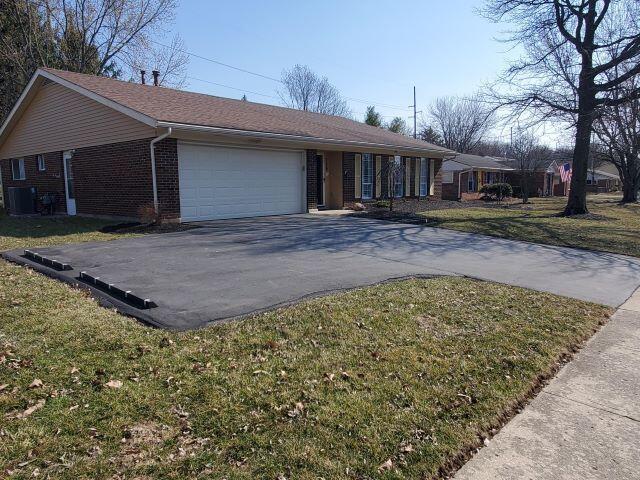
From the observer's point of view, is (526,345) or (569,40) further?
(569,40)

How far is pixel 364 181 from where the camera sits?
19.6m

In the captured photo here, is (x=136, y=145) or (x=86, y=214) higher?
(x=136, y=145)

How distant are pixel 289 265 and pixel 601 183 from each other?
248ft

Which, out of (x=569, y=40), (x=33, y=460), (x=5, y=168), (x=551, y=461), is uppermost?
(x=569, y=40)

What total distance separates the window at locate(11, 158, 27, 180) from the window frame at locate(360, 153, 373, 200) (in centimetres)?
1486

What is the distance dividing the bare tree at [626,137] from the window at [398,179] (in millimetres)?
9789

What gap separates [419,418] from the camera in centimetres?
300

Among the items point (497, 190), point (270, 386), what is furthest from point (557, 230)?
point (497, 190)

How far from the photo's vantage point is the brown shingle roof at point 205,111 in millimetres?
12797

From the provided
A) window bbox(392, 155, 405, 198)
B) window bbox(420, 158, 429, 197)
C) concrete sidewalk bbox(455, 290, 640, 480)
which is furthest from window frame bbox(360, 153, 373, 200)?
concrete sidewalk bbox(455, 290, 640, 480)

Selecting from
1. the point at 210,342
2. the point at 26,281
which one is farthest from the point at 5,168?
the point at 210,342

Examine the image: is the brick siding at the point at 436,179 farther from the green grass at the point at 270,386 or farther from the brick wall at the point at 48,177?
the green grass at the point at 270,386

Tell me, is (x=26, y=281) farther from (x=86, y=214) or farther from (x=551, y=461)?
(x=86, y=214)

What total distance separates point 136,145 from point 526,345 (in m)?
11.7
